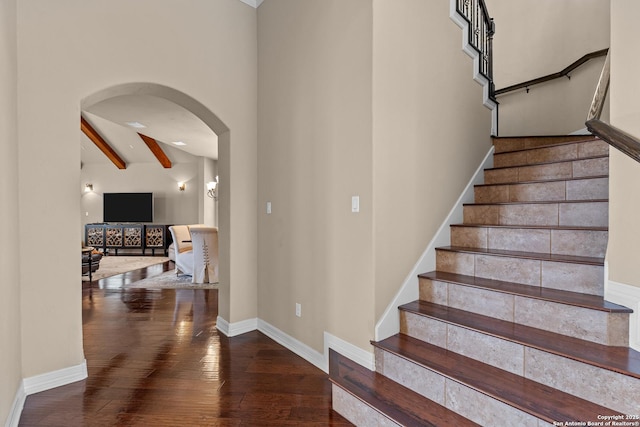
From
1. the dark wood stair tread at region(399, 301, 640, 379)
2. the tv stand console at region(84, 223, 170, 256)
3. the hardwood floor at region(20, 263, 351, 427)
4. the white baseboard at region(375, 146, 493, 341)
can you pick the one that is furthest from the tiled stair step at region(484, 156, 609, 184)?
the tv stand console at region(84, 223, 170, 256)

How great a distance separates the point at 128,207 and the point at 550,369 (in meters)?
10.7

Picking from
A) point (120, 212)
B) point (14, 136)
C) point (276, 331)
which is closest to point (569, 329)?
point (276, 331)

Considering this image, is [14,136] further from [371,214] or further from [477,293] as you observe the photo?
[477,293]

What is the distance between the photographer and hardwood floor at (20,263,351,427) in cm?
188

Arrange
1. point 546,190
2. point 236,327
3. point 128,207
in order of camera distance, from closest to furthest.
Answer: point 546,190 < point 236,327 < point 128,207

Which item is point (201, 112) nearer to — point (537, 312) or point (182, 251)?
point (537, 312)

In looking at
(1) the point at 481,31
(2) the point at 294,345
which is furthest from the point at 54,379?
(1) the point at 481,31

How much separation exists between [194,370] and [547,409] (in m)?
2.19

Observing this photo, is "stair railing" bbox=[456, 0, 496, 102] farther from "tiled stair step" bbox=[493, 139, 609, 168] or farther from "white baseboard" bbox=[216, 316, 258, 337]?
"white baseboard" bbox=[216, 316, 258, 337]

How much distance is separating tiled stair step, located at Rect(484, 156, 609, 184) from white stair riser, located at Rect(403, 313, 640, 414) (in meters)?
1.69

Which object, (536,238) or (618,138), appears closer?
(618,138)

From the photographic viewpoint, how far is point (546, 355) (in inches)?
59.7

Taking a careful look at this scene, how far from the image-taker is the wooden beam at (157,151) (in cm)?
898

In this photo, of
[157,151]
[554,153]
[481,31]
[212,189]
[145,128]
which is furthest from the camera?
[212,189]
